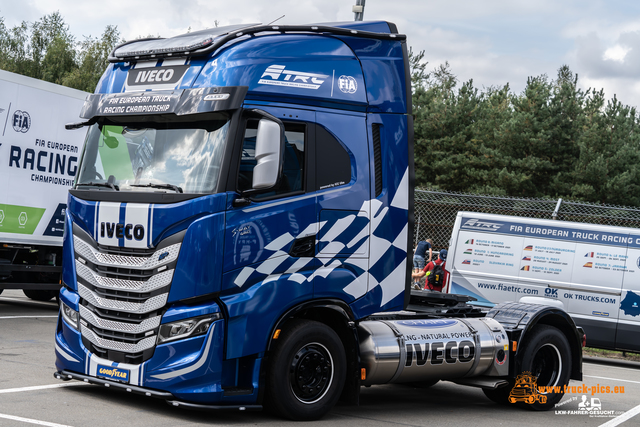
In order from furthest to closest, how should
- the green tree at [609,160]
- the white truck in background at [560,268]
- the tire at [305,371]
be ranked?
the green tree at [609,160]
the white truck in background at [560,268]
the tire at [305,371]

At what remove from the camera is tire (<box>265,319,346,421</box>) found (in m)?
6.29

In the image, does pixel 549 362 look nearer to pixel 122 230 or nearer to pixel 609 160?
pixel 122 230

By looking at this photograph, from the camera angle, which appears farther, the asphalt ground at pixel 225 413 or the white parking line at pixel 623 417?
the white parking line at pixel 623 417

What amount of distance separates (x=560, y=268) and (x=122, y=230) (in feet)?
31.2

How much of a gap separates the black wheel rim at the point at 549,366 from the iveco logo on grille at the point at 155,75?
17.0 ft

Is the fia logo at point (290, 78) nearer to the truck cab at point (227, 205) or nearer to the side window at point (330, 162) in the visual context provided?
the truck cab at point (227, 205)

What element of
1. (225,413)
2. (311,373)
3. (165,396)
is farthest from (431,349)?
(165,396)

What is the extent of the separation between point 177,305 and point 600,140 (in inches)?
1068

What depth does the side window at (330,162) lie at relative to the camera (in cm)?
655

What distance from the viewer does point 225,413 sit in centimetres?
667

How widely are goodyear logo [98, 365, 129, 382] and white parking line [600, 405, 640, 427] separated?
15.8 ft

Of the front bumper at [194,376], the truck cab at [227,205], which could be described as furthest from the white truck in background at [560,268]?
the front bumper at [194,376]

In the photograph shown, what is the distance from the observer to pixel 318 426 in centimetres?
639

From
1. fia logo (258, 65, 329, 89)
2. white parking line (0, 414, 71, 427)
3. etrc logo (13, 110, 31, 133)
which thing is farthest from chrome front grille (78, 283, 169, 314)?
etrc logo (13, 110, 31, 133)
